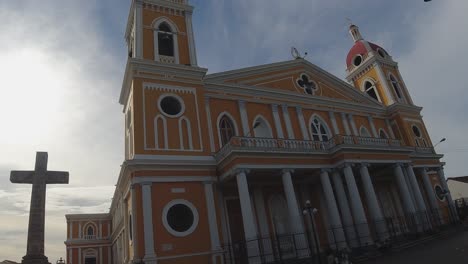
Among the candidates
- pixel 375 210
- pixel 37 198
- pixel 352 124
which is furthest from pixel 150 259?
pixel 352 124

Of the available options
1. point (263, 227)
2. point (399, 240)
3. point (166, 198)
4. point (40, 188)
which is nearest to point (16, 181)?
point (40, 188)

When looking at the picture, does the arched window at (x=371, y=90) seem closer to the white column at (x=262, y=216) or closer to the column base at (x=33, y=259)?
the white column at (x=262, y=216)

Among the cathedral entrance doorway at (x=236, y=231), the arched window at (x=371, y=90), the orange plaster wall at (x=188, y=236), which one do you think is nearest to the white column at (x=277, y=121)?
the cathedral entrance doorway at (x=236, y=231)

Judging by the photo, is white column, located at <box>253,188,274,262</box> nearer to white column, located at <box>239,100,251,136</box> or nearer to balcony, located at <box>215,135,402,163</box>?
balcony, located at <box>215,135,402,163</box>

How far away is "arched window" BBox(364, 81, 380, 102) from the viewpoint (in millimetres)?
28834

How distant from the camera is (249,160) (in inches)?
614

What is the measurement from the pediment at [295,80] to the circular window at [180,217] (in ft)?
25.1

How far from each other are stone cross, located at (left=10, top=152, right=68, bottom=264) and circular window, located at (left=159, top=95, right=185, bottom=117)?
5.69 metres

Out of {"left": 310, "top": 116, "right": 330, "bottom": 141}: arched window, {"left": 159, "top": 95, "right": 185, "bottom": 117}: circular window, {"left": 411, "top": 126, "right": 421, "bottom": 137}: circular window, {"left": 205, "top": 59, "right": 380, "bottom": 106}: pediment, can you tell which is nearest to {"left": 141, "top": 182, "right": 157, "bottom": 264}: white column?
{"left": 159, "top": 95, "right": 185, "bottom": 117}: circular window

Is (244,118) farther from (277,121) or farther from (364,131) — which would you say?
(364,131)

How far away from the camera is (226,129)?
764 inches

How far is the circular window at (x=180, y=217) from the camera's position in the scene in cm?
1521

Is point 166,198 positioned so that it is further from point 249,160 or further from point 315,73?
point 315,73

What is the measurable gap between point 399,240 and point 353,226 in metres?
2.74
